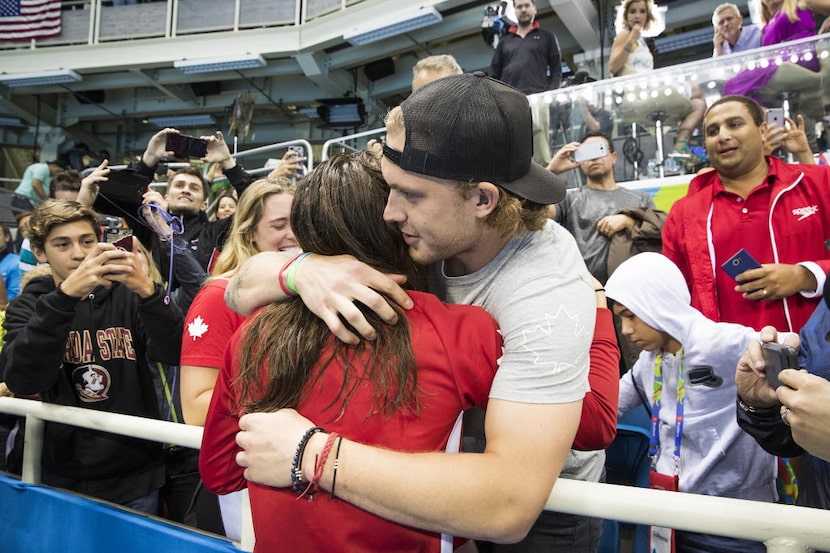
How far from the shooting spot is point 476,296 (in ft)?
3.69

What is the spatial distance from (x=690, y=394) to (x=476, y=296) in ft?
4.10

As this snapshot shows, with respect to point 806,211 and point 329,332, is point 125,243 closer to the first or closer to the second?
point 329,332

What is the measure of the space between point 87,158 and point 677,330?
46.7ft

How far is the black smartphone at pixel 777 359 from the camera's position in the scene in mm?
1204

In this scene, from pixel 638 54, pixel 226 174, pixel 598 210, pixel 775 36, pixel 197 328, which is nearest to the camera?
pixel 197 328

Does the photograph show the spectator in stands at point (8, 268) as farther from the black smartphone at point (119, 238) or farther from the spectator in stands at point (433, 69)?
the spectator in stands at point (433, 69)

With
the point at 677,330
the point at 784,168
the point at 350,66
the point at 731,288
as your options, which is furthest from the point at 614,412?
the point at 350,66

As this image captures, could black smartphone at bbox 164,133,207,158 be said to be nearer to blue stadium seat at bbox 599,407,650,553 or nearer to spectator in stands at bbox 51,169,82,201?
blue stadium seat at bbox 599,407,650,553

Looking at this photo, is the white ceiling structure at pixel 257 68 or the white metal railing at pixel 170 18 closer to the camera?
the white ceiling structure at pixel 257 68

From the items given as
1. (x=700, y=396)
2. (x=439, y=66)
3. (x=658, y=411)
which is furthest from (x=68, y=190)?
(x=700, y=396)

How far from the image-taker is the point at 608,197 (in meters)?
3.55

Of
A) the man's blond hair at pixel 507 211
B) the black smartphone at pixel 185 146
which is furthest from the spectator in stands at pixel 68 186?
the man's blond hair at pixel 507 211

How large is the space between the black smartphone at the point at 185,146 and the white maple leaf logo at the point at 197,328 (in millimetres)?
1745

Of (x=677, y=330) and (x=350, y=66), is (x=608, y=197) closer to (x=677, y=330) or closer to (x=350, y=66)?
(x=677, y=330)
